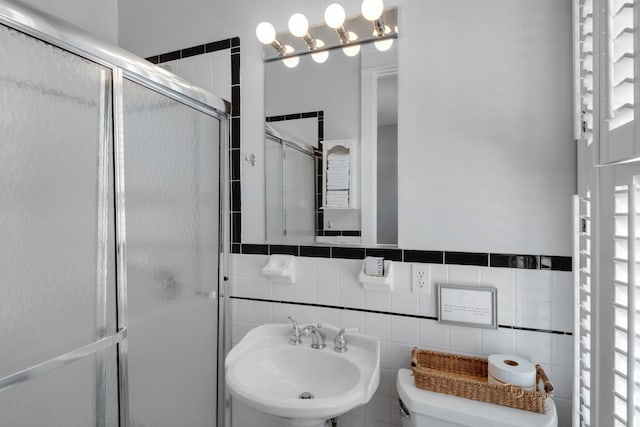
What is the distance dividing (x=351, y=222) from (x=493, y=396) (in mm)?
807

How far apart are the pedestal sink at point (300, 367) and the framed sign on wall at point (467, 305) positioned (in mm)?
307

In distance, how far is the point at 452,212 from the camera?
137cm

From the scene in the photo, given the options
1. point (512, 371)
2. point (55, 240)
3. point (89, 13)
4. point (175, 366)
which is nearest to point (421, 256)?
point (512, 371)

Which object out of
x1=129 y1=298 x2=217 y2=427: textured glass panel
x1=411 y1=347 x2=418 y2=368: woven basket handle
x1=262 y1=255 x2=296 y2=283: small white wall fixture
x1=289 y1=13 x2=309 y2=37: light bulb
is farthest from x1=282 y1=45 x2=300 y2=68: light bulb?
x1=411 y1=347 x2=418 y2=368: woven basket handle

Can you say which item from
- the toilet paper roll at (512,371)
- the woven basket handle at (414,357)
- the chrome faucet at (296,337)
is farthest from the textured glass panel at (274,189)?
the toilet paper roll at (512,371)

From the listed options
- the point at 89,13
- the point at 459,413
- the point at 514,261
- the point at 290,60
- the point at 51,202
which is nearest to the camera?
the point at 51,202

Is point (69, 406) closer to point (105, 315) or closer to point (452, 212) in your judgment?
point (105, 315)

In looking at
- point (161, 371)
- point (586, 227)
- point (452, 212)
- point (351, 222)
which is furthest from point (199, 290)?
point (586, 227)

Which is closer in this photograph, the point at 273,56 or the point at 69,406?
the point at 69,406

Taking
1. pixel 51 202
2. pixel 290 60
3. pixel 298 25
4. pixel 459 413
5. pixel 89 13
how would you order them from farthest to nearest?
pixel 89 13, pixel 290 60, pixel 298 25, pixel 459 413, pixel 51 202

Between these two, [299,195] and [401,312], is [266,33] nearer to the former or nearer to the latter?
[299,195]

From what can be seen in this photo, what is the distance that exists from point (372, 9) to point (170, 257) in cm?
128

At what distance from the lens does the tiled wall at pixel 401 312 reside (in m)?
1.25

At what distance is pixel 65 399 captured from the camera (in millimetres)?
1049
